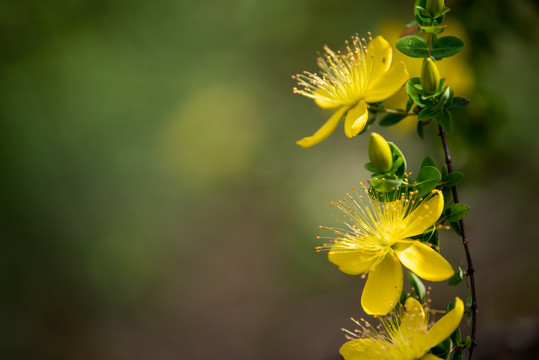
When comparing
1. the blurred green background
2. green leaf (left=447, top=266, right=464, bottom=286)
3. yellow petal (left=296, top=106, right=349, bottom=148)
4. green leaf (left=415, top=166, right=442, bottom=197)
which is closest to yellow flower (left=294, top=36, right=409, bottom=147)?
yellow petal (left=296, top=106, right=349, bottom=148)

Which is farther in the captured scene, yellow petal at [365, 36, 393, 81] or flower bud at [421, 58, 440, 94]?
yellow petal at [365, 36, 393, 81]

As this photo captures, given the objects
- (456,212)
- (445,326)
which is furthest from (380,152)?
(445,326)

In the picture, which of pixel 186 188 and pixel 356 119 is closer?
pixel 356 119

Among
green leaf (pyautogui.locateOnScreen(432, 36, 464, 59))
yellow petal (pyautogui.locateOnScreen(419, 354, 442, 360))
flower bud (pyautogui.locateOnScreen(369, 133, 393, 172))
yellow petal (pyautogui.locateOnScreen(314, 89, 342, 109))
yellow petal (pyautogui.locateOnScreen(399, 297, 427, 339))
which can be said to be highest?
green leaf (pyautogui.locateOnScreen(432, 36, 464, 59))

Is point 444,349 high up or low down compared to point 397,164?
down

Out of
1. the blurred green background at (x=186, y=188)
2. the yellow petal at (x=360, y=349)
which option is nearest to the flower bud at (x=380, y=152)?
the yellow petal at (x=360, y=349)

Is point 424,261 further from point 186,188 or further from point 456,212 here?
point 186,188

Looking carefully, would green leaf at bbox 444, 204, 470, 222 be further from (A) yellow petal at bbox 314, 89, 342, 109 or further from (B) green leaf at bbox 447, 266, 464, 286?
(A) yellow petal at bbox 314, 89, 342, 109
